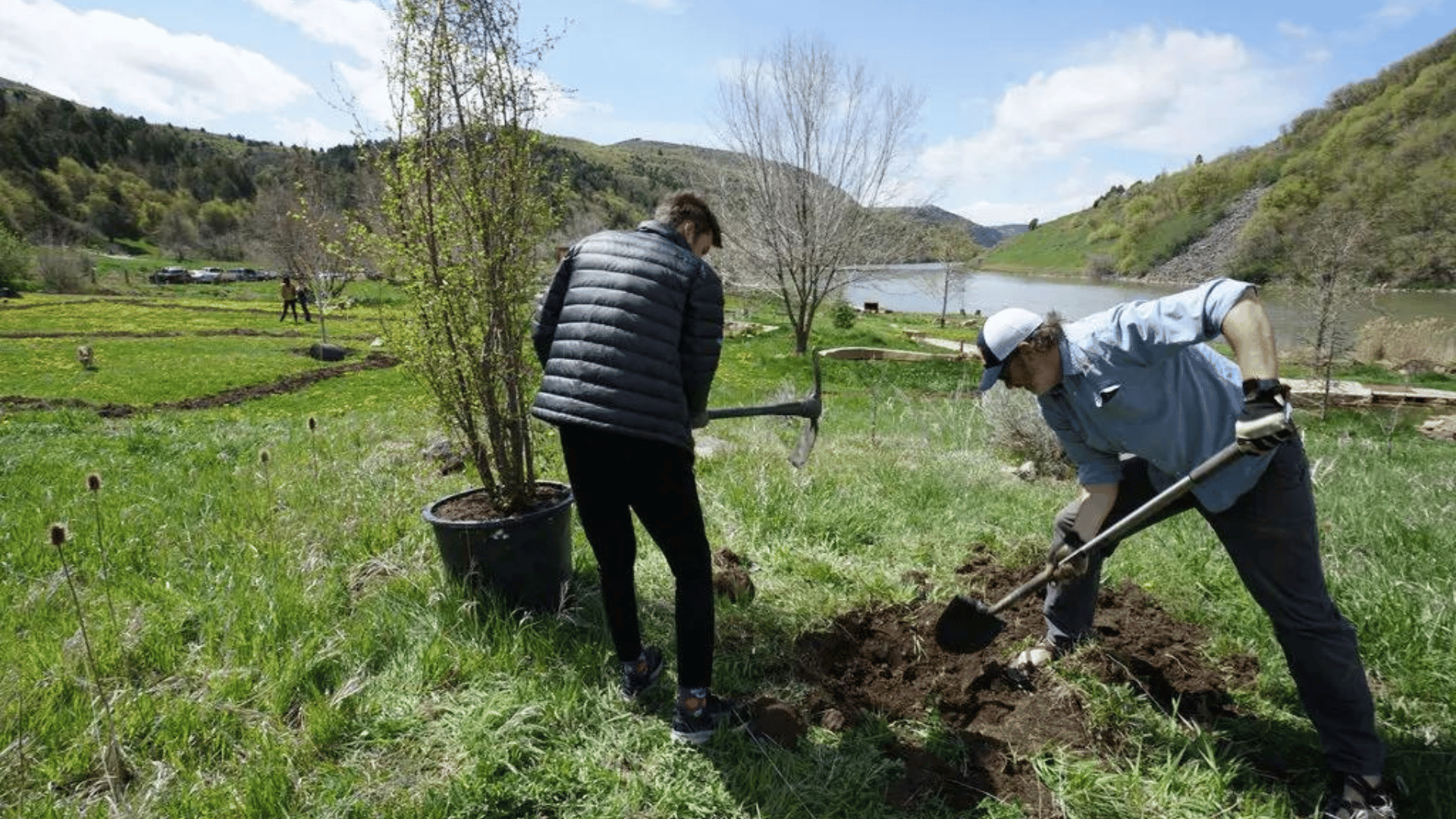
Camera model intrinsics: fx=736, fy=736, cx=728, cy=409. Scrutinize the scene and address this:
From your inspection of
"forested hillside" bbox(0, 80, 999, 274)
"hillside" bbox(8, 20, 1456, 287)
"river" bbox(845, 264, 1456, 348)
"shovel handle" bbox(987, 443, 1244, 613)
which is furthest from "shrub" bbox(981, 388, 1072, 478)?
"forested hillside" bbox(0, 80, 999, 274)

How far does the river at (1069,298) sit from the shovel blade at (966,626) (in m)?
1.31

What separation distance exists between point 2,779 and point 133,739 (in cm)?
31

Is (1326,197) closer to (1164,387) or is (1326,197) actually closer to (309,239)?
(309,239)

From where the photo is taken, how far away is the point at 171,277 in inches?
1957

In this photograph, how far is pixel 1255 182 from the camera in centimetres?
8550

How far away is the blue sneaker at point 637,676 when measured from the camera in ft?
9.21

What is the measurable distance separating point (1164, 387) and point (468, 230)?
9.91 feet

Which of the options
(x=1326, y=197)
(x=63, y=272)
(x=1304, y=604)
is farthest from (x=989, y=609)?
(x=1326, y=197)

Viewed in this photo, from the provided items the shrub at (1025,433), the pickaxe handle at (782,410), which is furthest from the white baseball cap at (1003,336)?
the shrub at (1025,433)

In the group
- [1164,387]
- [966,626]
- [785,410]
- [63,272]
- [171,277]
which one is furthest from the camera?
[171,277]

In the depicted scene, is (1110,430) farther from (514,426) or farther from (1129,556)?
(514,426)

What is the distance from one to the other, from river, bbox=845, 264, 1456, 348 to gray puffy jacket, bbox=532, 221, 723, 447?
1.66m

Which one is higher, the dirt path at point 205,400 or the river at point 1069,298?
the river at point 1069,298

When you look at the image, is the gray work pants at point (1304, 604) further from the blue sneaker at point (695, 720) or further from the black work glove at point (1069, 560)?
the blue sneaker at point (695, 720)
